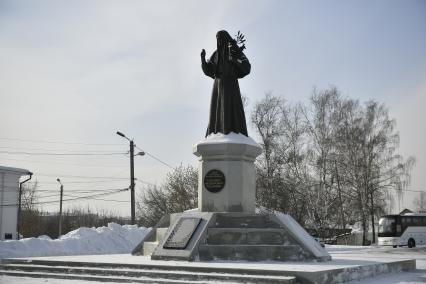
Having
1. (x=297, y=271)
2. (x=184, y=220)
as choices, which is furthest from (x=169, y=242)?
(x=297, y=271)

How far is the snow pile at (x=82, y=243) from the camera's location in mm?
19422

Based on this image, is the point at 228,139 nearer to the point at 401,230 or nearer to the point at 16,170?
the point at 401,230

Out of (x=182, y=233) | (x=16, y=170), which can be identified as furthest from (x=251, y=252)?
(x=16, y=170)

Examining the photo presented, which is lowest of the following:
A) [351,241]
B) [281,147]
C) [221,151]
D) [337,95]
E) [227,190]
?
[351,241]

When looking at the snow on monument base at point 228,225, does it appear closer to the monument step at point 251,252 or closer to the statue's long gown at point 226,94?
the monument step at point 251,252

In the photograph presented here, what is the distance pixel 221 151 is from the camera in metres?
13.7

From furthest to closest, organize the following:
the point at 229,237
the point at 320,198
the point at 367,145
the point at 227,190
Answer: the point at 367,145 < the point at 320,198 < the point at 227,190 < the point at 229,237

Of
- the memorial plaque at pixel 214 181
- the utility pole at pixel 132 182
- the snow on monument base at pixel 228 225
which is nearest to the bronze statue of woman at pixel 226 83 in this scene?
the snow on monument base at pixel 228 225

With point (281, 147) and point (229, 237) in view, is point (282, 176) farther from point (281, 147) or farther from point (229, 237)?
point (229, 237)

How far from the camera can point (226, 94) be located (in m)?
14.8

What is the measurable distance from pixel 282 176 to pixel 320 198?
2.96m

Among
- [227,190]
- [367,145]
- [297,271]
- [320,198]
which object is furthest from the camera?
[367,145]

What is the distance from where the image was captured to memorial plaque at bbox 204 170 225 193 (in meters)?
13.5

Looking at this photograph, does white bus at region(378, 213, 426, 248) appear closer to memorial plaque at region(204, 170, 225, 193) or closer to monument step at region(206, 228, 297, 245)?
memorial plaque at region(204, 170, 225, 193)
